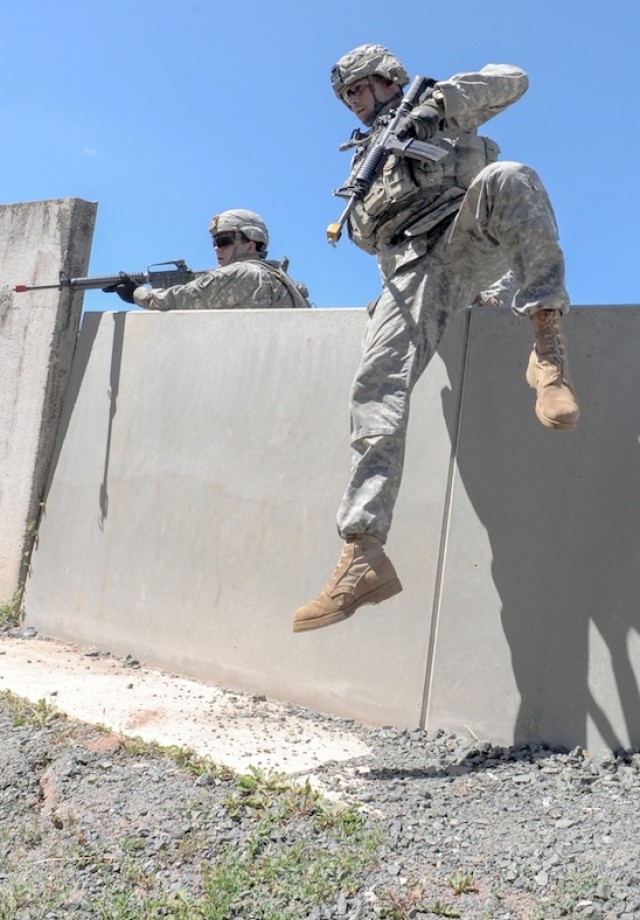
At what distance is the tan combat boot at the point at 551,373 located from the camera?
3047 mm

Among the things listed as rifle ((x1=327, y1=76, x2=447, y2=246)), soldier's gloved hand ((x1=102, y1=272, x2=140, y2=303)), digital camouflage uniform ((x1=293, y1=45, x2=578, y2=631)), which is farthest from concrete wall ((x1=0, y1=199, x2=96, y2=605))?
rifle ((x1=327, y1=76, x2=447, y2=246))

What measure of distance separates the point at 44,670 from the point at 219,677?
0.81 m

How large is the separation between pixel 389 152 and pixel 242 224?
7.55 ft

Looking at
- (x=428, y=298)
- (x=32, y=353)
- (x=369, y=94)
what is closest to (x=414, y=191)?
(x=428, y=298)

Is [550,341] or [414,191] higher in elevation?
[414,191]

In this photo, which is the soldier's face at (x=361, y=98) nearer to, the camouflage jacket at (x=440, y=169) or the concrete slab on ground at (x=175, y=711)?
the camouflage jacket at (x=440, y=169)

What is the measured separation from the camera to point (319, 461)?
13.9ft

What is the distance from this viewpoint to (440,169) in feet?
11.9

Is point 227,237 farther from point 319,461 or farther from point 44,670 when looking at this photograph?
point 44,670

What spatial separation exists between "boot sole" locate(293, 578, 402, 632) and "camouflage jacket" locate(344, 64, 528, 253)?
1.28 meters

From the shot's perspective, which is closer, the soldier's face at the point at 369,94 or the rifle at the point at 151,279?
the soldier's face at the point at 369,94

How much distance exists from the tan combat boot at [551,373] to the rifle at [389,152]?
2.37 feet

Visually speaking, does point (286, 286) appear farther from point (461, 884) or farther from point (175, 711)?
point (461, 884)

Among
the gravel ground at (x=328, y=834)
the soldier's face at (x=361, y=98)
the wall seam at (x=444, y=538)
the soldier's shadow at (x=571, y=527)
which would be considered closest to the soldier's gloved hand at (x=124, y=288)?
the soldier's face at (x=361, y=98)
